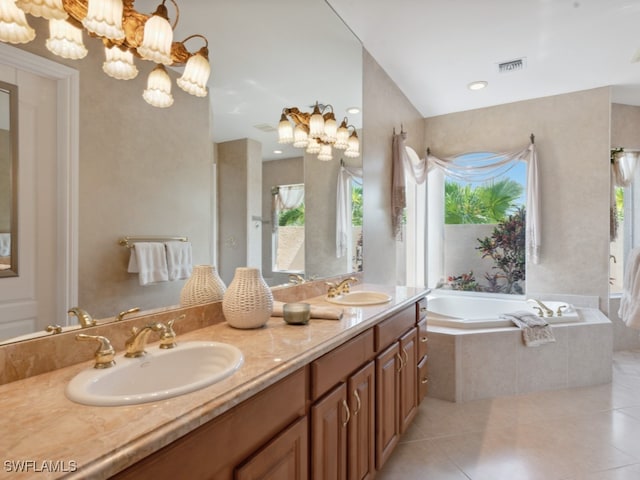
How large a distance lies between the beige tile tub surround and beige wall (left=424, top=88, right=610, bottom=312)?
373 cm

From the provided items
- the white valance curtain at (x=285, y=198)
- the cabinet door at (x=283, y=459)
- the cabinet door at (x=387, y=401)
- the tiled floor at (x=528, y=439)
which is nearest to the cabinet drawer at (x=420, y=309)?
the cabinet door at (x=387, y=401)

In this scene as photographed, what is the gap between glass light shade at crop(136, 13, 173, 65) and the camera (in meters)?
1.13

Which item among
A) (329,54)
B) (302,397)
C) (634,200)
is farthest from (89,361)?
(634,200)

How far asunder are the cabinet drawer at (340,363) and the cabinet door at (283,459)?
12 centimetres

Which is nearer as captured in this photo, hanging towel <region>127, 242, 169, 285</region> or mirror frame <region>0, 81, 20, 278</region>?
mirror frame <region>0, 81, 20, 278</region>

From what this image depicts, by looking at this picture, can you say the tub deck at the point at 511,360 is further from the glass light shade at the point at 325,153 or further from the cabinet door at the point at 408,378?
the glass light shade at the point at 325,153

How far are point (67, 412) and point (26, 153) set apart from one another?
2.12 ft

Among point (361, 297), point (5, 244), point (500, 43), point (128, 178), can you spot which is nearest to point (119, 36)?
point (128, 178)

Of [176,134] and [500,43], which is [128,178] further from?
[500,43]

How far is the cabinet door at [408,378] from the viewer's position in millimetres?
1906

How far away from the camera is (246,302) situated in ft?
4.25

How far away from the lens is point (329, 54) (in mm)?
2252

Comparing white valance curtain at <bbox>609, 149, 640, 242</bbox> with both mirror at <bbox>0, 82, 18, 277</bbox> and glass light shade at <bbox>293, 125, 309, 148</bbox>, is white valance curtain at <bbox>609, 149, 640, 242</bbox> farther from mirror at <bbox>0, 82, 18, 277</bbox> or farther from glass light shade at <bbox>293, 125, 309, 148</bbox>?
mirror at <bbox>0, 82, 18, 277</bbox>

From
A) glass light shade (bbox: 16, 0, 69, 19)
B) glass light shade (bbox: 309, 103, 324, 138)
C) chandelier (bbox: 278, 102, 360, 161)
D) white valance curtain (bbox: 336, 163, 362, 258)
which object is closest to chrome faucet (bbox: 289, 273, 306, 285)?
white valance curtain (bbox: 336, 163, 362, 258)
